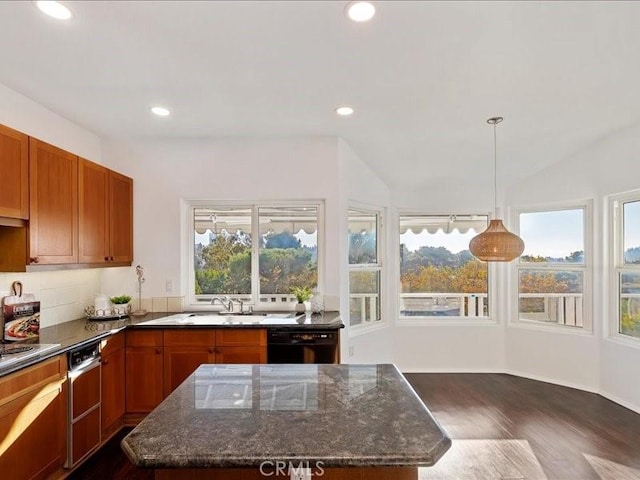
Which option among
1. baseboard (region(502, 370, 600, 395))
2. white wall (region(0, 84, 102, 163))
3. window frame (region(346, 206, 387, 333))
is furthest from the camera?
window frame (region(346, 206, 387, 333))

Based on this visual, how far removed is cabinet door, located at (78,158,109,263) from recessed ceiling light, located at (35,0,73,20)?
1378 mm

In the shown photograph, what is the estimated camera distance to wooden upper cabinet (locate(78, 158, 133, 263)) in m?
3.06

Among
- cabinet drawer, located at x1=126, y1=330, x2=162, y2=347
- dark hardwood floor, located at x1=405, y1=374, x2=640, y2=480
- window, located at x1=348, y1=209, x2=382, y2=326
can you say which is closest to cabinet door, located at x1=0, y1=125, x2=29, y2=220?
cabinet drawer, located at x1=126, y1=330, x2=162, y2=347

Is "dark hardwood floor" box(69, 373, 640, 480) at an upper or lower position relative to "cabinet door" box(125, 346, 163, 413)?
lower

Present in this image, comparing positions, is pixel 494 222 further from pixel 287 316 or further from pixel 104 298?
pixel 104 298

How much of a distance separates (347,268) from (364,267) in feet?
1.93

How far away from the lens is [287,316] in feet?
11.6

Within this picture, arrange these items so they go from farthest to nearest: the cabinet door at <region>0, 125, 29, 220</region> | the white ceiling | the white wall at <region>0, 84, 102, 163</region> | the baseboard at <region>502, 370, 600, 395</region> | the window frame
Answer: the window frame
the baseboard at <region>502, 370, 600, 395</region>
the white wall at <region>0, 84, 102, 163</region>
the cabinet door at <region>0, 125, 29, 220</region>
the white ceiling

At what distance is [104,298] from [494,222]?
3.76m

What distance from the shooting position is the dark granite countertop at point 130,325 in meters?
2.59

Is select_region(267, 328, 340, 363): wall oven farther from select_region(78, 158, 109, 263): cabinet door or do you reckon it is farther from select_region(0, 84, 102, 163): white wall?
select_region(0, 84, 102, 163): white wall

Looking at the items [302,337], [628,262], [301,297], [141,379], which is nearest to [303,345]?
[302,337]

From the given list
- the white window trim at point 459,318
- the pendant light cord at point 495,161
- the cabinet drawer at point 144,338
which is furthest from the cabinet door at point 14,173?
the white window trim at point 459,318

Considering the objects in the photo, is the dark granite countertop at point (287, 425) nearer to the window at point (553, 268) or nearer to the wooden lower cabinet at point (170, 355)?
the wooden lower cabinet at point (170, 355)
